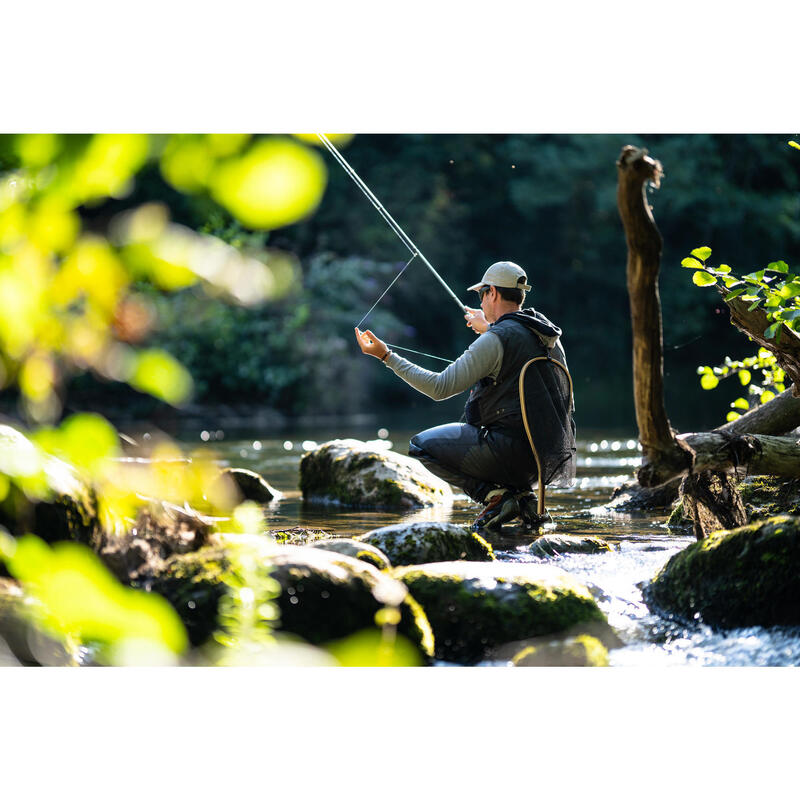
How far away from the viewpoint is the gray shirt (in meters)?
5.26

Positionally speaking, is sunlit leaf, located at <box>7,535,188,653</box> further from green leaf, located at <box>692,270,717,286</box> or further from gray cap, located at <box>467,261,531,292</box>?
gray cap, located at <box>467,261,531,292</box>

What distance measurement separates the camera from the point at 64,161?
0.88m

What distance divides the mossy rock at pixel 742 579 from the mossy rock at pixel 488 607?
0.41m

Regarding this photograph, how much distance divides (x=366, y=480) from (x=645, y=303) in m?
4.45

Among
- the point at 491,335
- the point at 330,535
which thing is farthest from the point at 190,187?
the point at 330,535

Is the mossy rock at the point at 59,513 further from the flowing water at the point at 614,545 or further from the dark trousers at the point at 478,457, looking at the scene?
the dark trousers at the point at 478,457

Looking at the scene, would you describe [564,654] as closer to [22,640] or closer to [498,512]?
[22,640]

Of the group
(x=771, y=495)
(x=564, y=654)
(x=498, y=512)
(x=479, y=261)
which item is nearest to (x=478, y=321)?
(x=498, y=512)

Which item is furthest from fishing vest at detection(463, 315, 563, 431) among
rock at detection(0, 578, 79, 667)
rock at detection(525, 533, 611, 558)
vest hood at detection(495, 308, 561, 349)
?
rock at detection(0, 578, 79, 667)

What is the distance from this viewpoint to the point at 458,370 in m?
5.32

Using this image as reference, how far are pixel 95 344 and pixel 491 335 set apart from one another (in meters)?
4.50

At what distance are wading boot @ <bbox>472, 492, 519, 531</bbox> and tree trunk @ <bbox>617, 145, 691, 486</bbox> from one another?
1709 millimetres

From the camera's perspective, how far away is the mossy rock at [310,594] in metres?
3.45
